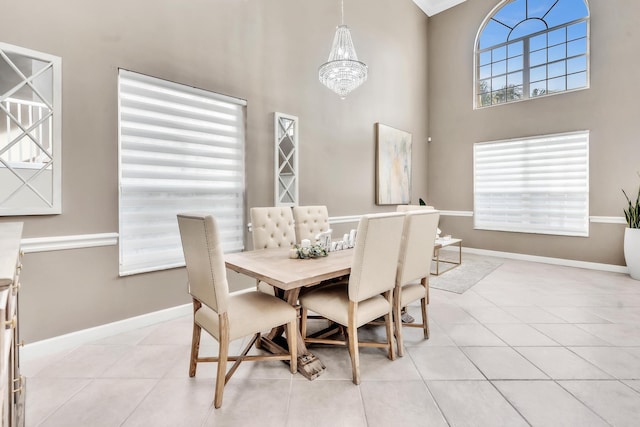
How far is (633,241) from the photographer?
4.02 meters

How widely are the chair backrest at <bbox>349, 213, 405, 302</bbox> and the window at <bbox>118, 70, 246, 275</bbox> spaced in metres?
1.87

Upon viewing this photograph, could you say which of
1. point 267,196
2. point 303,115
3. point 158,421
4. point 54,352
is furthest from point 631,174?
point 54,352

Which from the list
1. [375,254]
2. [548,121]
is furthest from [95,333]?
[548,121]

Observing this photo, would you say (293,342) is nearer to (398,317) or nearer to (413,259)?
(398,317)

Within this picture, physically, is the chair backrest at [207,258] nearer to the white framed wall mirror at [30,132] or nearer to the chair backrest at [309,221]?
the white framed wall mirror at [30,132]

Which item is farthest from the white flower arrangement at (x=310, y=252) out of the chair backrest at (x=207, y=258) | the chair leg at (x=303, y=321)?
the chair backrest at (x=207, y=258)

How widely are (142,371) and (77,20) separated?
8.58 feet

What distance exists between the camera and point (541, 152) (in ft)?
17.0

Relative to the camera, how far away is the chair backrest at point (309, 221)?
10.2ft

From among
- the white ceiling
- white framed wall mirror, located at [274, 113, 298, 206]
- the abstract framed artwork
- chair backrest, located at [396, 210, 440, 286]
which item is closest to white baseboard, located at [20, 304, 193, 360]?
white framed wall mirror, located at [274, 113, 298, 206]

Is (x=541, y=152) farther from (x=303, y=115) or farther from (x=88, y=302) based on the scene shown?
(x=88, y=302)

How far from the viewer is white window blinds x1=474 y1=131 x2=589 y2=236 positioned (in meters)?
4.83

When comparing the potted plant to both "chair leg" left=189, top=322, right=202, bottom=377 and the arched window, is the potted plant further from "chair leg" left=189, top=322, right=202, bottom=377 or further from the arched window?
"chair leg" left=189, top=322, right=202, bottom=377

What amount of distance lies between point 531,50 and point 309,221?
5.39 m
